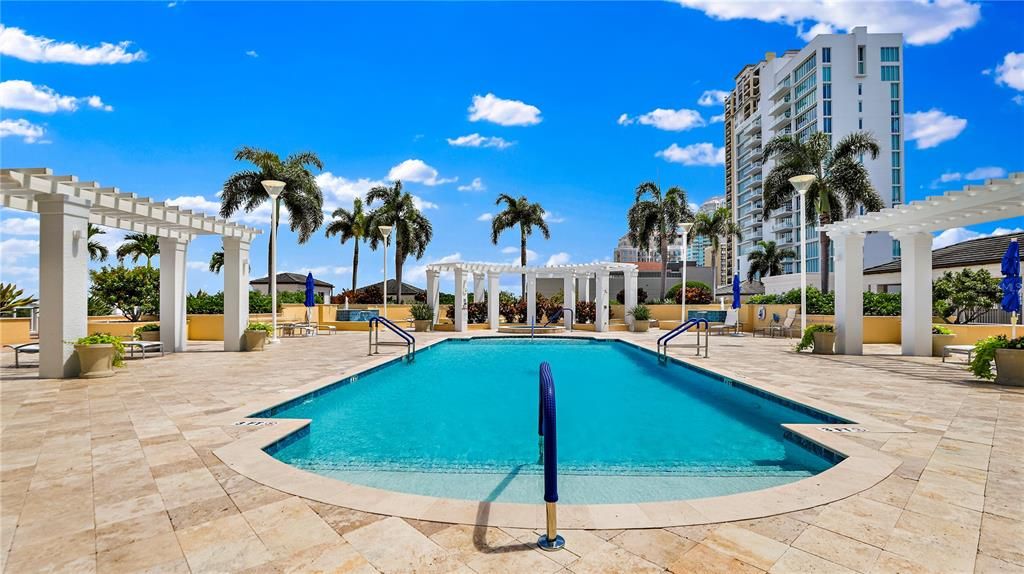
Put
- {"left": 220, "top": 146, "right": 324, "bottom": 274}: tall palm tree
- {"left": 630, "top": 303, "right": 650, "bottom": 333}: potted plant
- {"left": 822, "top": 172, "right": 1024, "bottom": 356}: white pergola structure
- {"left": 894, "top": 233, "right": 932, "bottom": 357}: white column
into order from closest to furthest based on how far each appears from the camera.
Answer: {"left": 822, "top": 172, "right": 1024, "bottom": 356}: white pergola structure < {"left": 894, "top": 233, "right": 932, "bottom": 357}: white column < {"left": 630, "top": 303, "right": 650, "bottom": 333}: potted plant < {"left": 220, "top": 146, "right": 324, "bottom": 274}: tall palm tree

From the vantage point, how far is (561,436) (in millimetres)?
5914

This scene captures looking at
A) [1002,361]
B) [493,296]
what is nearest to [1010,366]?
[1002,361]

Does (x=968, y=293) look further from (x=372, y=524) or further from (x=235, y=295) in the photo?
(x=235, y=295)

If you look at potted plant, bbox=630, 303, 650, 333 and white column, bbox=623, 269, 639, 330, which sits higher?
white column, bbox=623, 269, 639, 330

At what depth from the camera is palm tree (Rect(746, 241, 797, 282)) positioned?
179 feet

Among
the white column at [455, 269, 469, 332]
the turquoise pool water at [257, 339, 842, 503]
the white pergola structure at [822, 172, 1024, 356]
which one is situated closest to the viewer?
the turquoise pool water at [257, 339, 842, 503]

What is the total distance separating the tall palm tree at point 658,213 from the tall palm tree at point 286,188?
18.6 m

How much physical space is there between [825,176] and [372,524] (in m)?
27.8

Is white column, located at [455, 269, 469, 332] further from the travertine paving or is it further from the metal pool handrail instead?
the metal pool handrail

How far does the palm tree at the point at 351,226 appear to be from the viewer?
34.7m

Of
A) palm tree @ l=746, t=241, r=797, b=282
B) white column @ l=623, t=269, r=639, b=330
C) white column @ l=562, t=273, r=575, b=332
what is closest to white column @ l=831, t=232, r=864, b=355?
white column @ l=623, t=269, r=639, b=330

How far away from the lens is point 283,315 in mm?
21953

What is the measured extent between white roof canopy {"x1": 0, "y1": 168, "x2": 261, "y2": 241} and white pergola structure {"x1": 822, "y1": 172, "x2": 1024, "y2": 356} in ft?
49.7

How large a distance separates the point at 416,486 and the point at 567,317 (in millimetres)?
18158
